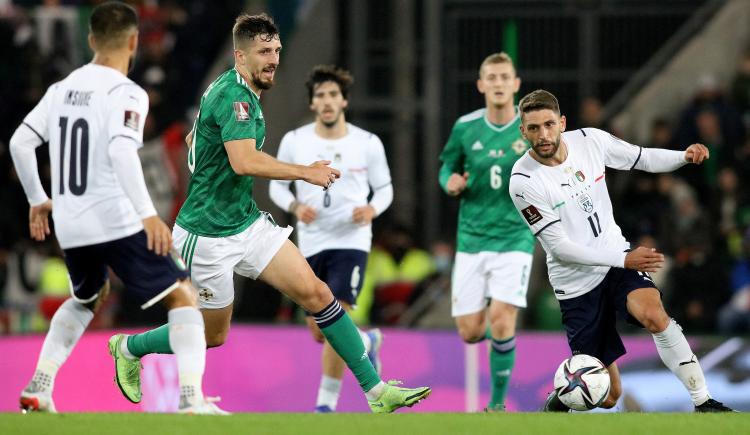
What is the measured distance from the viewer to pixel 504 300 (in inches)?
388

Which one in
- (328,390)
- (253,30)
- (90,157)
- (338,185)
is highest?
(253,30)

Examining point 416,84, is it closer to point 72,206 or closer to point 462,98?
point 462,98

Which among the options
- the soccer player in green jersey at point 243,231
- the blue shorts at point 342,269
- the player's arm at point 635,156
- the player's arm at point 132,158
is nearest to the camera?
→ the player's arm at point 132,158

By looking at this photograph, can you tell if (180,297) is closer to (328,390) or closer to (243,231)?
(243,231)

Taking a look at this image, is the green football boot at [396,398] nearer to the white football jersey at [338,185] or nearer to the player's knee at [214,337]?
the player's knee at [214,337]

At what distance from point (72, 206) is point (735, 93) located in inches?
419

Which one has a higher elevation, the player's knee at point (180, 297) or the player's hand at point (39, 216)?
the player's hand at point (39, 216)

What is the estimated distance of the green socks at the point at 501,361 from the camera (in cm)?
993

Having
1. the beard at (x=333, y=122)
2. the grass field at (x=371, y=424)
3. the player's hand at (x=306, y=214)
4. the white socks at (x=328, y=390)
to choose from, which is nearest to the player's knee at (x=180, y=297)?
the grass field at (x=371, y=424)

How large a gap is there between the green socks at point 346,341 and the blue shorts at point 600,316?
1.30 metres

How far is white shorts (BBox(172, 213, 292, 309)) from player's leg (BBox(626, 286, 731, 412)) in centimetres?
205

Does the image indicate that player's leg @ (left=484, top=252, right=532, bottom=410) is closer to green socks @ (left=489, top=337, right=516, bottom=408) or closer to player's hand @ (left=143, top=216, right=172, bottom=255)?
green socks @ (left=489, top=337, right=516, bottom=408)

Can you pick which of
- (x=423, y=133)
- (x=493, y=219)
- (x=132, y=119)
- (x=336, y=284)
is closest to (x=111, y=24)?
(x=132, y=119)

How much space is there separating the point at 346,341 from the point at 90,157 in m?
1.84
